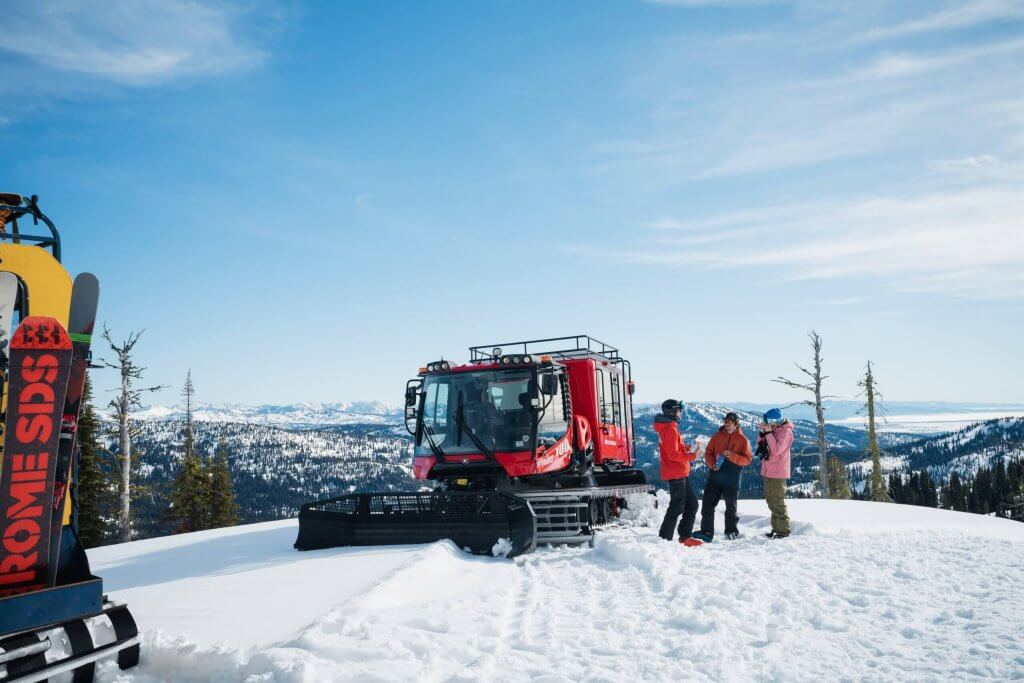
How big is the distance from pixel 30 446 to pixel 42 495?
291mm

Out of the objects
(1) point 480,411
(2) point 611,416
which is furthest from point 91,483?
(2) point 611,416

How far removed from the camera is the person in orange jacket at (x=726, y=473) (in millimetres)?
10172

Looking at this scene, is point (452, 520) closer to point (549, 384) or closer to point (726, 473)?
point (549, 384)

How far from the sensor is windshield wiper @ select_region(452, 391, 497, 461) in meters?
10.5

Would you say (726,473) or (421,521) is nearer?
(421,521)

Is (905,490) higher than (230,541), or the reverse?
(230,541)

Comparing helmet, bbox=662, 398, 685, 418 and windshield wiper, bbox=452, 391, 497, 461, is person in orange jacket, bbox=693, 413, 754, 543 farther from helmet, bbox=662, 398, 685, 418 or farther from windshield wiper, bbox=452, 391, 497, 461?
windshield wiper, bbox=452, 391, 497, 461

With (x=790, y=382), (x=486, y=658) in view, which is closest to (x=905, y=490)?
(x=790, y=382)

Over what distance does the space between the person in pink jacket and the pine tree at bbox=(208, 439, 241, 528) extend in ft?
98.5

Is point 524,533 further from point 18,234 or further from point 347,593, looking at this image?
point 18,234

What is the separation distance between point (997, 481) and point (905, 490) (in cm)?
950

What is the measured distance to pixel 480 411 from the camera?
10961mm

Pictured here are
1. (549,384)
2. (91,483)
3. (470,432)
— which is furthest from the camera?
(91,483)

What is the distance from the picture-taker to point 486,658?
451 cm
